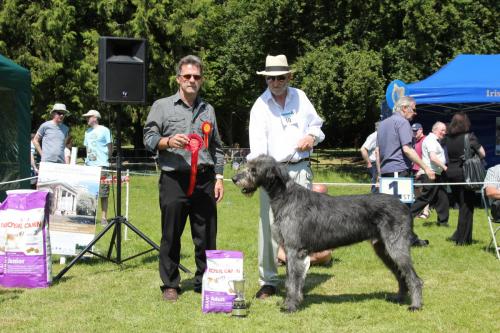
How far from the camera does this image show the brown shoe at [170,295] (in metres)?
5.44

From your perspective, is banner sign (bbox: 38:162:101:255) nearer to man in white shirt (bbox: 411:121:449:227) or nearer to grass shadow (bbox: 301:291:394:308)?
grass shadow (bbox: 301:291:394:308)

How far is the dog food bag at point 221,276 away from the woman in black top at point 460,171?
15.0 feet

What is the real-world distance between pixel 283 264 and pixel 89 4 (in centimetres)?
2124

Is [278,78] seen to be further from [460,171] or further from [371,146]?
[371,146]

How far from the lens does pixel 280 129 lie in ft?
18.3

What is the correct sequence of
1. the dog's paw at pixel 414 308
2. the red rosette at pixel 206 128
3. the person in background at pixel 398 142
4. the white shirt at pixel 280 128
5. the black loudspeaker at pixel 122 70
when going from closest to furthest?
the dog's paw at pixel 414 308, the red rosette at pixel 206 128, the white shirt at pixel 280 128, the black loudspeaker at pixel 122 70, the person in background at pixel 398 142

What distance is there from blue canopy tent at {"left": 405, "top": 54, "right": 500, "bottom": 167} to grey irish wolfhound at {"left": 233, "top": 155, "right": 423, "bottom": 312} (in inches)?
273

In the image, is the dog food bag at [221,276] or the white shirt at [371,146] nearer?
the dog food bag at [221,276]

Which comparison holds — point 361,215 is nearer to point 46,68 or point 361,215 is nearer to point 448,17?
point 448,17

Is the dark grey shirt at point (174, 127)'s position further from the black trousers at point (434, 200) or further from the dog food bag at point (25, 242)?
the black trousers at point (434, 200)

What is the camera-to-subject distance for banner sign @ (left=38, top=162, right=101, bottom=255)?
691cm

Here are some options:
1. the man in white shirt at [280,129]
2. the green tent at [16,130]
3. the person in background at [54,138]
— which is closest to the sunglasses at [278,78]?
the man in white shirt at [280,129]

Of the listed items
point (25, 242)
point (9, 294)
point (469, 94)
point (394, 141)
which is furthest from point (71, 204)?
point (469, 94)

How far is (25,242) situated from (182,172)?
1.88m
